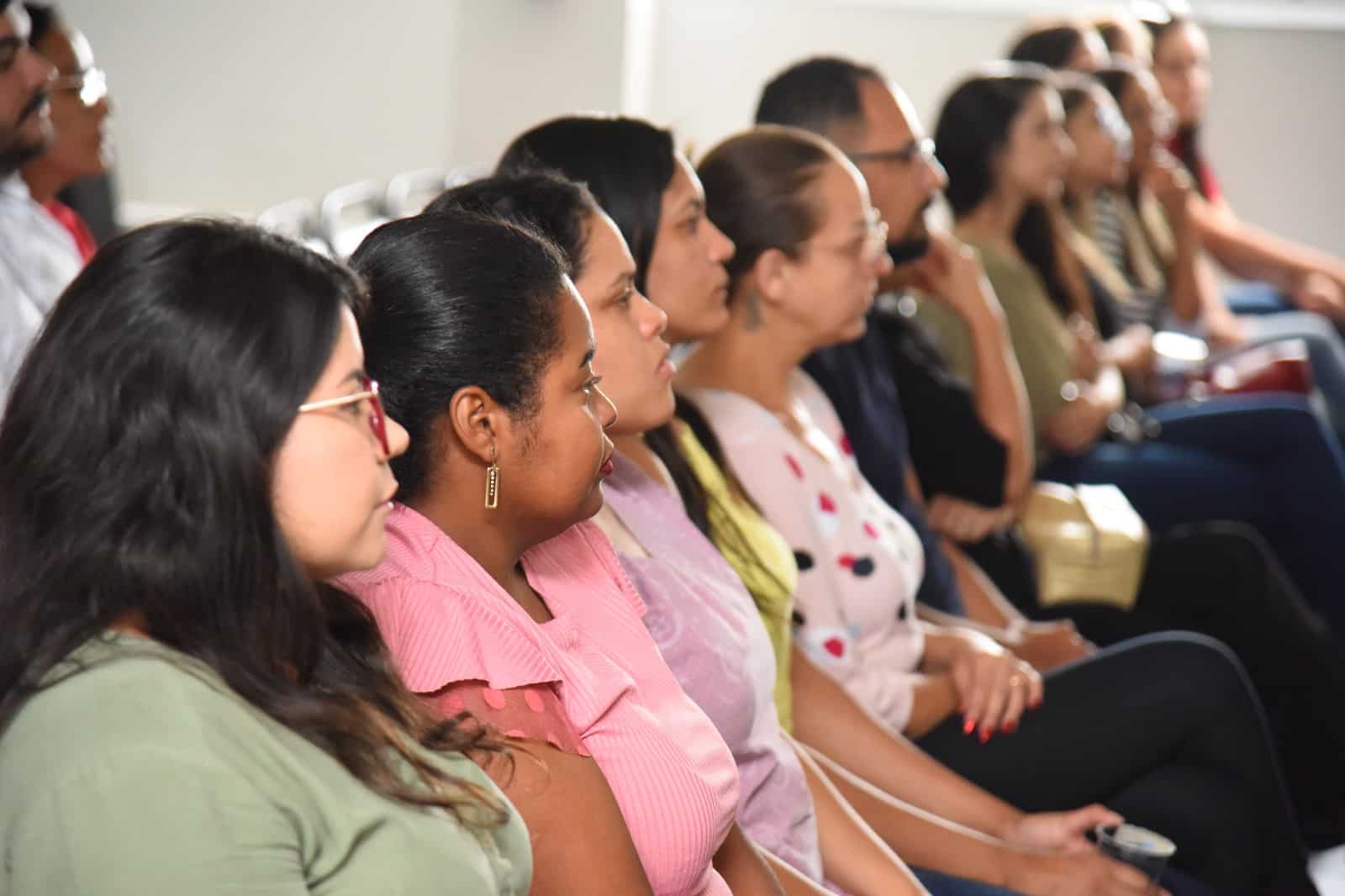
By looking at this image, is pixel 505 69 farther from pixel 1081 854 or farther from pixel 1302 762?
pixel 1081 854

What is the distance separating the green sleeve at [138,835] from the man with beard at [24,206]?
46.9 inches

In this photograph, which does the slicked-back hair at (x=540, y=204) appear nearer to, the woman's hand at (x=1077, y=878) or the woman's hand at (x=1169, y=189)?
the woman's hand at (x=1077, y=878)

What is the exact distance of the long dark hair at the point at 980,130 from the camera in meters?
3.04

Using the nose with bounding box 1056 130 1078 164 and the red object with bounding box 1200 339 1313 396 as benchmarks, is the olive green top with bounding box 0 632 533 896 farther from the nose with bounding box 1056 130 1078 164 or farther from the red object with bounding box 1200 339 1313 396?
the red object with bounding box 1200 339 1313 396

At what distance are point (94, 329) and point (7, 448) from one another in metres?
0.09

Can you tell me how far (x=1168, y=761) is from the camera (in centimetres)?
195

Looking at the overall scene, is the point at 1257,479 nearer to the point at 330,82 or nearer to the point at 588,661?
the point at 588,661

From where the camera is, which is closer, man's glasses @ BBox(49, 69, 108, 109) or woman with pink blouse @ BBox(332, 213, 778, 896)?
woman with pink blouse @ BBox(332, 213, 778, 896)

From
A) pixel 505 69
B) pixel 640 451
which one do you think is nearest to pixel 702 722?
pixel 640 451

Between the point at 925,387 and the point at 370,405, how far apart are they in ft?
5.41

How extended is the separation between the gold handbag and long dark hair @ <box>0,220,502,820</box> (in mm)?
1742

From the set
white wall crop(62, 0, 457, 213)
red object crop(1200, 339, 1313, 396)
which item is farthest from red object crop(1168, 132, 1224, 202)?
white wall crop(62, 0, 457, 213)

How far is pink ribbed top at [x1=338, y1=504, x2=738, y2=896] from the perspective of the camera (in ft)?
3.62

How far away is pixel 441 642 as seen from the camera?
43.1 inches
